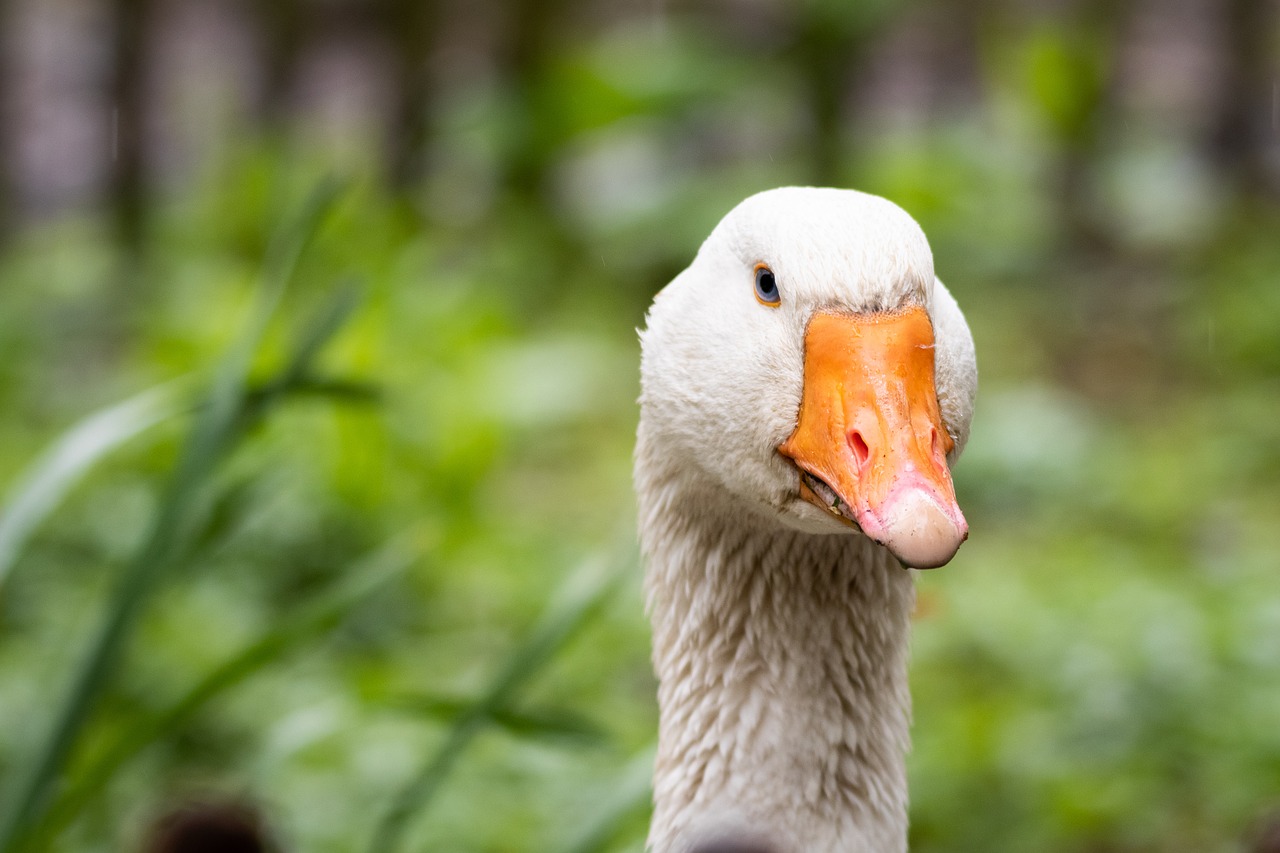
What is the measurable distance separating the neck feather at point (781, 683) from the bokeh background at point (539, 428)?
0.30 meters

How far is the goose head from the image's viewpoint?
120 cm

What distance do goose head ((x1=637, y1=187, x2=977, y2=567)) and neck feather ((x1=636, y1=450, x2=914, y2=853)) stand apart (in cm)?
9

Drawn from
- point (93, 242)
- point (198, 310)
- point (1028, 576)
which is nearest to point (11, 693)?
point (198, 310)

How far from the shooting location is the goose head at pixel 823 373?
3.95ft

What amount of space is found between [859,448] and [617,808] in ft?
2.81

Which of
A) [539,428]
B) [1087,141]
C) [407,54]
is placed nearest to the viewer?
[539,428]

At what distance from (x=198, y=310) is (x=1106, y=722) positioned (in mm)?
3220

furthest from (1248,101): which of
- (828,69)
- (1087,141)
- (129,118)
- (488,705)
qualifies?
(488,705)

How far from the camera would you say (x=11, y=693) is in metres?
2.80

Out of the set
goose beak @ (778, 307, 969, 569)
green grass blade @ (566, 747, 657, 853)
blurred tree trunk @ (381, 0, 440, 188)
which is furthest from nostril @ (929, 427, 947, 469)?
blurred tree trunk @ (381, 0, 440, 188)

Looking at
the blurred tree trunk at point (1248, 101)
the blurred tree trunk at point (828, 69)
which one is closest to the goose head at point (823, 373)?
the blurred tree trunk at point (828, 69)

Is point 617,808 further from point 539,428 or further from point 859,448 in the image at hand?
point 539,428

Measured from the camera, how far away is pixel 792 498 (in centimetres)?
134

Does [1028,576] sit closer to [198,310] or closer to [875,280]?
[875,280]
